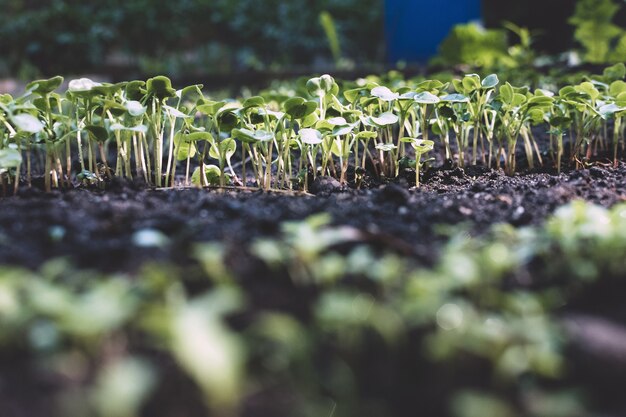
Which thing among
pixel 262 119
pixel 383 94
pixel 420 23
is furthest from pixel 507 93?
pixel 420 23

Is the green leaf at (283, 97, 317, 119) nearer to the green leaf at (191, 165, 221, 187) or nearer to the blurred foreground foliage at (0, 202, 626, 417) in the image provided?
the green leaf at (191, 165, 221, 187)

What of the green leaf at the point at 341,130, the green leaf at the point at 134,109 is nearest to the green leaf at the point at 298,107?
the green leaf at the point at 341,130

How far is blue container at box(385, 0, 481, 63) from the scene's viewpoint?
Result: 795 centimetres

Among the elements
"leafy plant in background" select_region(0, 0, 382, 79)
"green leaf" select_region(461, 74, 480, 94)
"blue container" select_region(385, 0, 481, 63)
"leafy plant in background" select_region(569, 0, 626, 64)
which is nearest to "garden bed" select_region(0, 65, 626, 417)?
"green leaf" select_region(461, 74, 480, 94)

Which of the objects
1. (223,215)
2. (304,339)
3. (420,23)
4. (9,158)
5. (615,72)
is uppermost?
(420,23)

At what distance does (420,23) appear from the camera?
8.16 m

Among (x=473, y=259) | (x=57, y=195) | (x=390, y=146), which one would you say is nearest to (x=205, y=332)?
(x=473, y=259)

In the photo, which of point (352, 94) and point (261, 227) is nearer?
point (261, 227)

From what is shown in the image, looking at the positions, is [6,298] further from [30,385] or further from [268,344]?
[268,344]

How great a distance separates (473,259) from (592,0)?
5.01m

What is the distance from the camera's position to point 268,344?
2.86 feet

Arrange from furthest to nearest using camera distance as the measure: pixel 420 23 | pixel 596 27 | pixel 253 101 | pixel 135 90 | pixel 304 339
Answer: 1. pixel 420 23
2. pixel 596 27
3. pixel 135 90
4. pixel 253 101
5. pixel 304 339

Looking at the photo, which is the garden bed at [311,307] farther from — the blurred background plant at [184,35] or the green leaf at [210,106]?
the blurred background plant at [184,35]

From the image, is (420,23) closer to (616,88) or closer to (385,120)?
(616,88)
